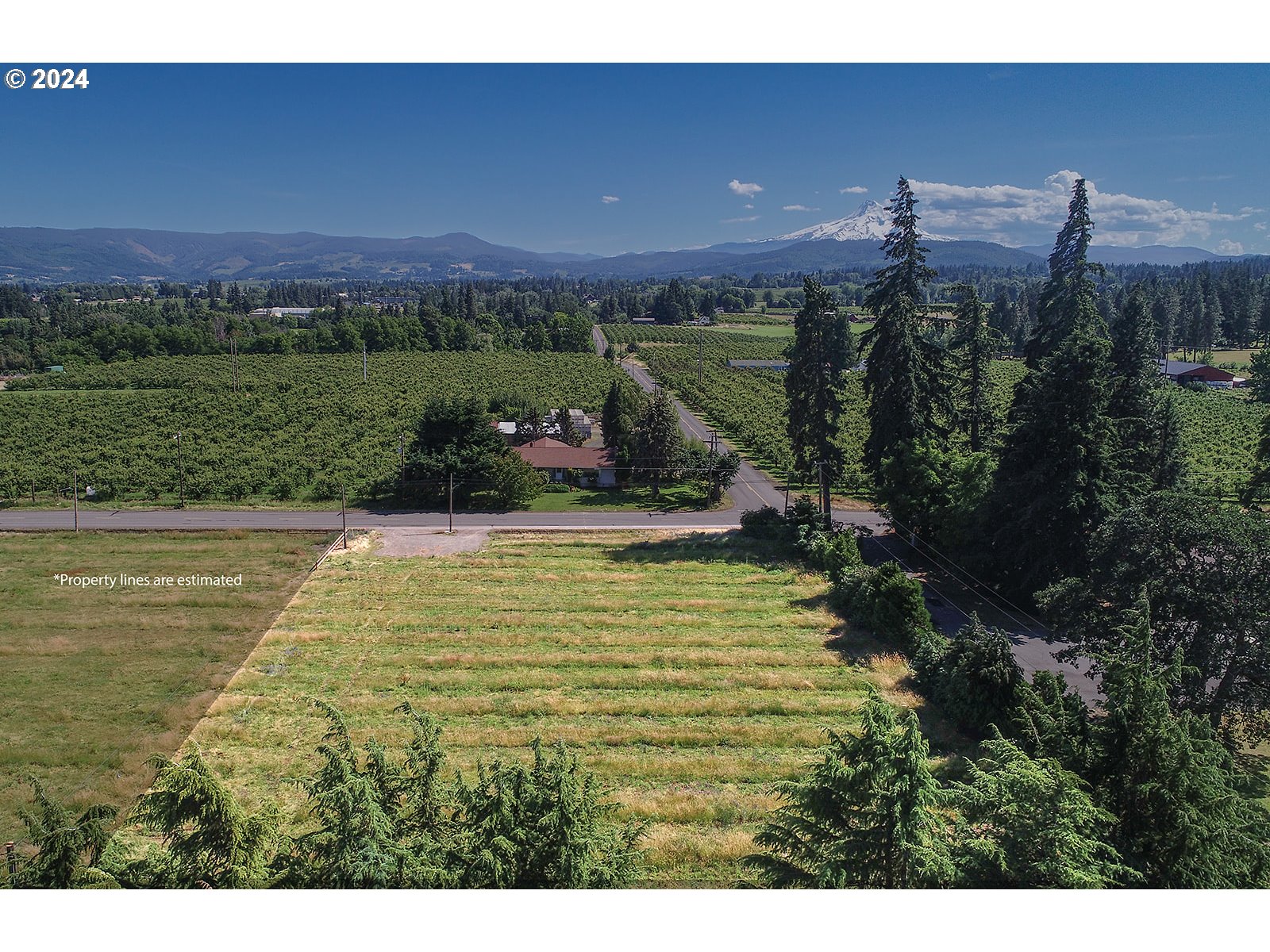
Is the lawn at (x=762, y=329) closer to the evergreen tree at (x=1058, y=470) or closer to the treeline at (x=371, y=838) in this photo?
the evergreen tree at (x=1058, y=470)

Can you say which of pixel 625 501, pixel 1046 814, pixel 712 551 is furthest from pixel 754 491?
pixel 1046 814

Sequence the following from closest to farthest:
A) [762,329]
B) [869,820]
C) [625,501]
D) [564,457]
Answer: [869,820], [625,501], [564,457], [762,329]

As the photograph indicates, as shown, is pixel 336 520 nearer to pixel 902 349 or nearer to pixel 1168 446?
pixel 902 349

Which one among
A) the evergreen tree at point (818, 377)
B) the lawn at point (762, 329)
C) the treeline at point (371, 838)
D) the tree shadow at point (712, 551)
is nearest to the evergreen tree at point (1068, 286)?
the evergreen tree at point (818, 377)

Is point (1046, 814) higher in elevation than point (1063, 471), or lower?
lower

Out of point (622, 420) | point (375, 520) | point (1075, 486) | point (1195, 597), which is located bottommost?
point (375, 520)

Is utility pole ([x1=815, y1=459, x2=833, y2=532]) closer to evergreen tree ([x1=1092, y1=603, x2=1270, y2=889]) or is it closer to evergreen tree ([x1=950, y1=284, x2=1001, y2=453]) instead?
evergreen tree ([x1=950, y1=284, x2=1001, y2=453])
